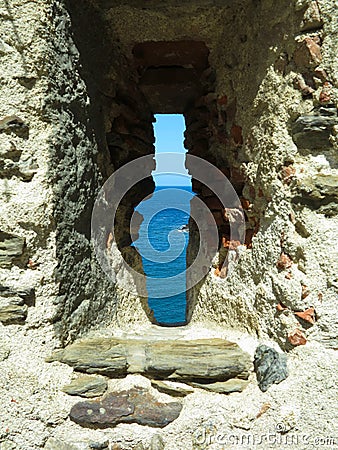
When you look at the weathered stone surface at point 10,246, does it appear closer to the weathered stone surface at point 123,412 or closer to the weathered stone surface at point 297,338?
the weathered stone surface at point 123,412

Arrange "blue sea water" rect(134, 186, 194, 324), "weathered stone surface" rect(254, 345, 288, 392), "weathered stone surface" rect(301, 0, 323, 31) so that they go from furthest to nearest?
"blue sea water" rect(134, 186, 194, 324), "weathered stone surface" rect(254, 345, 288, 392), "weathered stone surface" rect(301, 0, 323, 31)

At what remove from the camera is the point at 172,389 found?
5.51ft

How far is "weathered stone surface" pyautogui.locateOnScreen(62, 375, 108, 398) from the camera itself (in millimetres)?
1659

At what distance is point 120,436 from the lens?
164cm

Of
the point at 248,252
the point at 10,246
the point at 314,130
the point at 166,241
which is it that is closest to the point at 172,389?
the point at 248,252

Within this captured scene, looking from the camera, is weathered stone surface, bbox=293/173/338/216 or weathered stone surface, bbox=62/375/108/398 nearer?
weathered stone surface, bbox=293/173/338/216

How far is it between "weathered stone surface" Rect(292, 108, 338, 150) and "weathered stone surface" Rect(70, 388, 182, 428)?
3.82ft

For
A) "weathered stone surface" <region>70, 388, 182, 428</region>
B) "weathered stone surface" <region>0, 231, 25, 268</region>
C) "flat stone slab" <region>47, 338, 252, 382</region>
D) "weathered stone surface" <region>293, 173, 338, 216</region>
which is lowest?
"weathered stone surface" <region>70, 388, 182, 428</region>

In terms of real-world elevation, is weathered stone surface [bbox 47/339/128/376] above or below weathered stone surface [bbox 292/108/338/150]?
below

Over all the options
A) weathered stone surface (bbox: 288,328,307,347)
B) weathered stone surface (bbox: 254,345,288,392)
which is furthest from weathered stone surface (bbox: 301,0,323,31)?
weathered stone surface (bbox: 254,345,288,392)

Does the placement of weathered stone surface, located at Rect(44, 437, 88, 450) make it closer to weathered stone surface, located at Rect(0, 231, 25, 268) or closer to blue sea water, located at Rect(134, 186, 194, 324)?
weathered stone surface, located at Rect(0, 231, 25, 268)

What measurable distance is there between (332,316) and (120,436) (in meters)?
0.97

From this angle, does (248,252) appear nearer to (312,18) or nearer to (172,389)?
(172,389)

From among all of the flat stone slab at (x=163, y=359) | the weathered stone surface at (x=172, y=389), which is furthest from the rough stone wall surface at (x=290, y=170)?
the weathered stone surface at (x=172, y=389)
